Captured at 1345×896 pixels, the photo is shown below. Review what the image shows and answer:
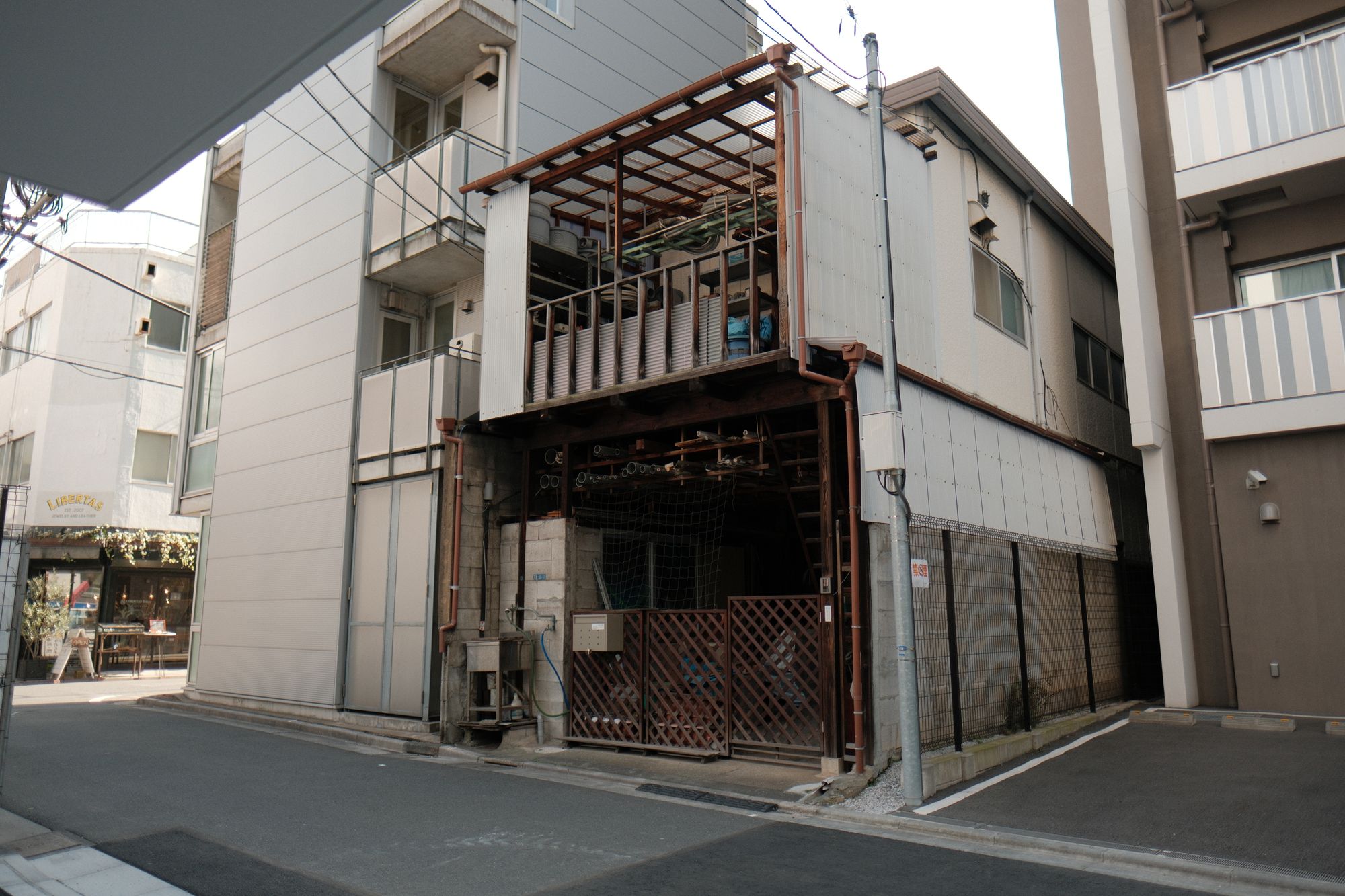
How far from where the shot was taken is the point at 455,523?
38.8ft

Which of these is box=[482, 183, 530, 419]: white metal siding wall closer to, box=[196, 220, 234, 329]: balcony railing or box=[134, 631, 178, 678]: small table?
box=[196, 220, 234, 329]: balcony railing

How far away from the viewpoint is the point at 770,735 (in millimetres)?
9695

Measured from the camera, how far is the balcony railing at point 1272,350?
432 inches

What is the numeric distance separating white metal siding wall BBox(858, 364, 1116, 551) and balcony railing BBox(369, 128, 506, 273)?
6.79m

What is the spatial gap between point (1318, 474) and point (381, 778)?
11363mm

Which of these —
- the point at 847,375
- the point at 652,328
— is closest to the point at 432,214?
the point at 652,328

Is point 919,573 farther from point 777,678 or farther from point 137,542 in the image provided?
point 137,542

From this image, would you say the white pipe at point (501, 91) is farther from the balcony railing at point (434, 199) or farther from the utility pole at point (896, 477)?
the utility pole at point (896, 477)

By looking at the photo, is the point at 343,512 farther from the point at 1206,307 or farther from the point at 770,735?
the point at 1206,307

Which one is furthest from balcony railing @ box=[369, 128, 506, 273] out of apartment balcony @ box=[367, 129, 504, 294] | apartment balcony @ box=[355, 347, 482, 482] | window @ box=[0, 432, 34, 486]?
window @ box=[0, 432, 34, 486]

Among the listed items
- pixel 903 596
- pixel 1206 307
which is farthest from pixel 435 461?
pixel 1206 307

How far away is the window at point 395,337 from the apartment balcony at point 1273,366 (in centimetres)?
1167

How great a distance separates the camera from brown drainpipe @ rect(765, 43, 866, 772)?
8617 millimetres

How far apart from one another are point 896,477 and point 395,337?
9.85 meters
